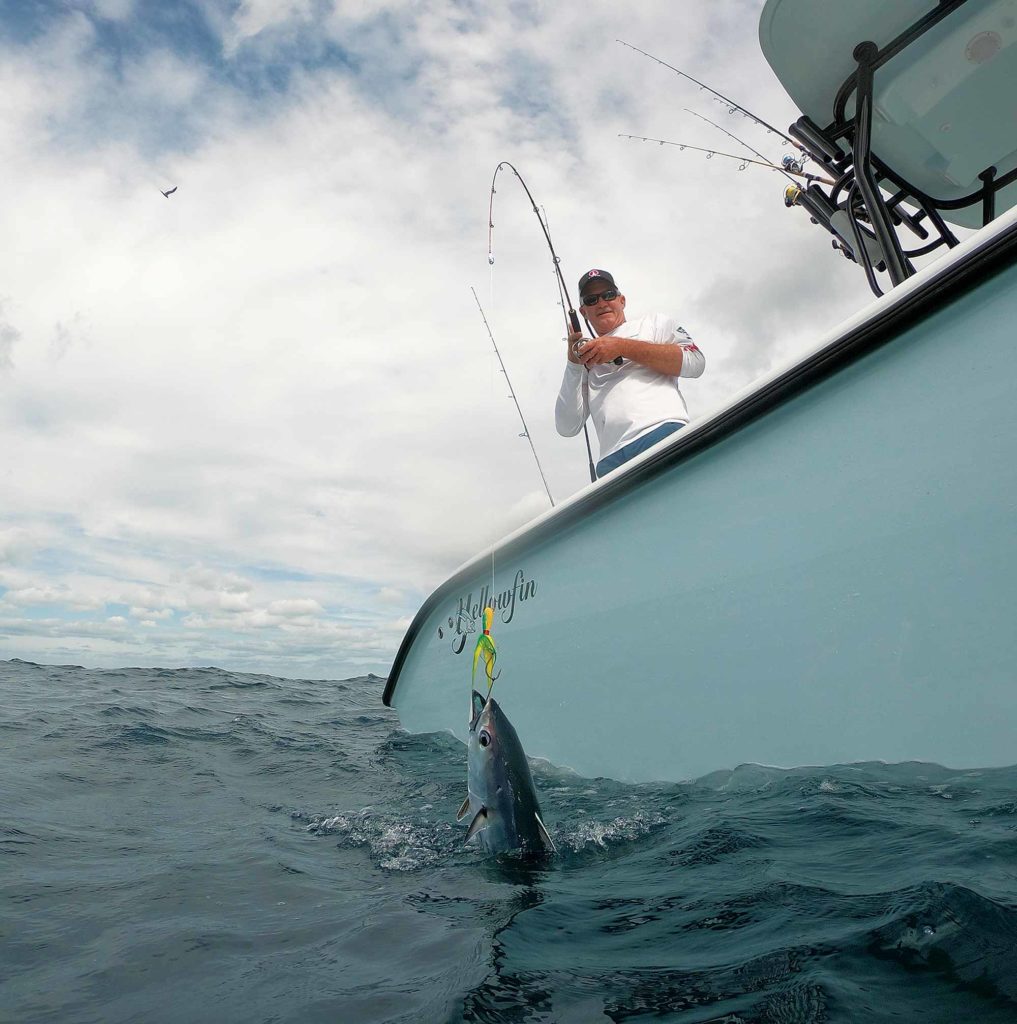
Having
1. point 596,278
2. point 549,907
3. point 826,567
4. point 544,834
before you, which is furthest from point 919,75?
point 549,907

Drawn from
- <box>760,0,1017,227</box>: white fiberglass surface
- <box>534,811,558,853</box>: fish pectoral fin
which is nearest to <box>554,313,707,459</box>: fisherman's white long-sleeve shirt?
<box>760,0,1017,227</box>: white fiberglass surface

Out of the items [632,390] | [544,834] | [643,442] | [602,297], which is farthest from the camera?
[602,297]

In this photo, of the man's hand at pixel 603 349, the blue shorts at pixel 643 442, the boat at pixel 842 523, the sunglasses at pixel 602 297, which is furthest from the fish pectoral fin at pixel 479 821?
the sunglasses at pixel 602 297

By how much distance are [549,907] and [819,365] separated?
1.68m

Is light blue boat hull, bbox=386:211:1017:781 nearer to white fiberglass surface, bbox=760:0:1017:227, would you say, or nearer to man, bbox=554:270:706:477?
man, bbox=554:270:706:477

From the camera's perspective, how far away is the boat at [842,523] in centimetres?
180

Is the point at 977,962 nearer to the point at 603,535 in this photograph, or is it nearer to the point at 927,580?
the point at 927,580

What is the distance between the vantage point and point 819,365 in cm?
209

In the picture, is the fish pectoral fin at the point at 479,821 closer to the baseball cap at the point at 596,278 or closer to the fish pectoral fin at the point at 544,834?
the fish pectoral fin at the point at 544,834

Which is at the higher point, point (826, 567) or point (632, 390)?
point (632, 390)

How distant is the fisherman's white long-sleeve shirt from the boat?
0.59m

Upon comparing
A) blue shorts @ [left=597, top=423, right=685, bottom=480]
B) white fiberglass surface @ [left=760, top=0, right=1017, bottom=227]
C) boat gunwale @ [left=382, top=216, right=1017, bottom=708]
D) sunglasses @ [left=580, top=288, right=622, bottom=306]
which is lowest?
boat gunwale @ [left=382, top=216, right=1017, bottom=708]

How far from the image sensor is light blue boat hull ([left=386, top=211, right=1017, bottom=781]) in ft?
5.84

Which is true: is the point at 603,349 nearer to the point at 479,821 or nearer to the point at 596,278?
the point at 596,278
